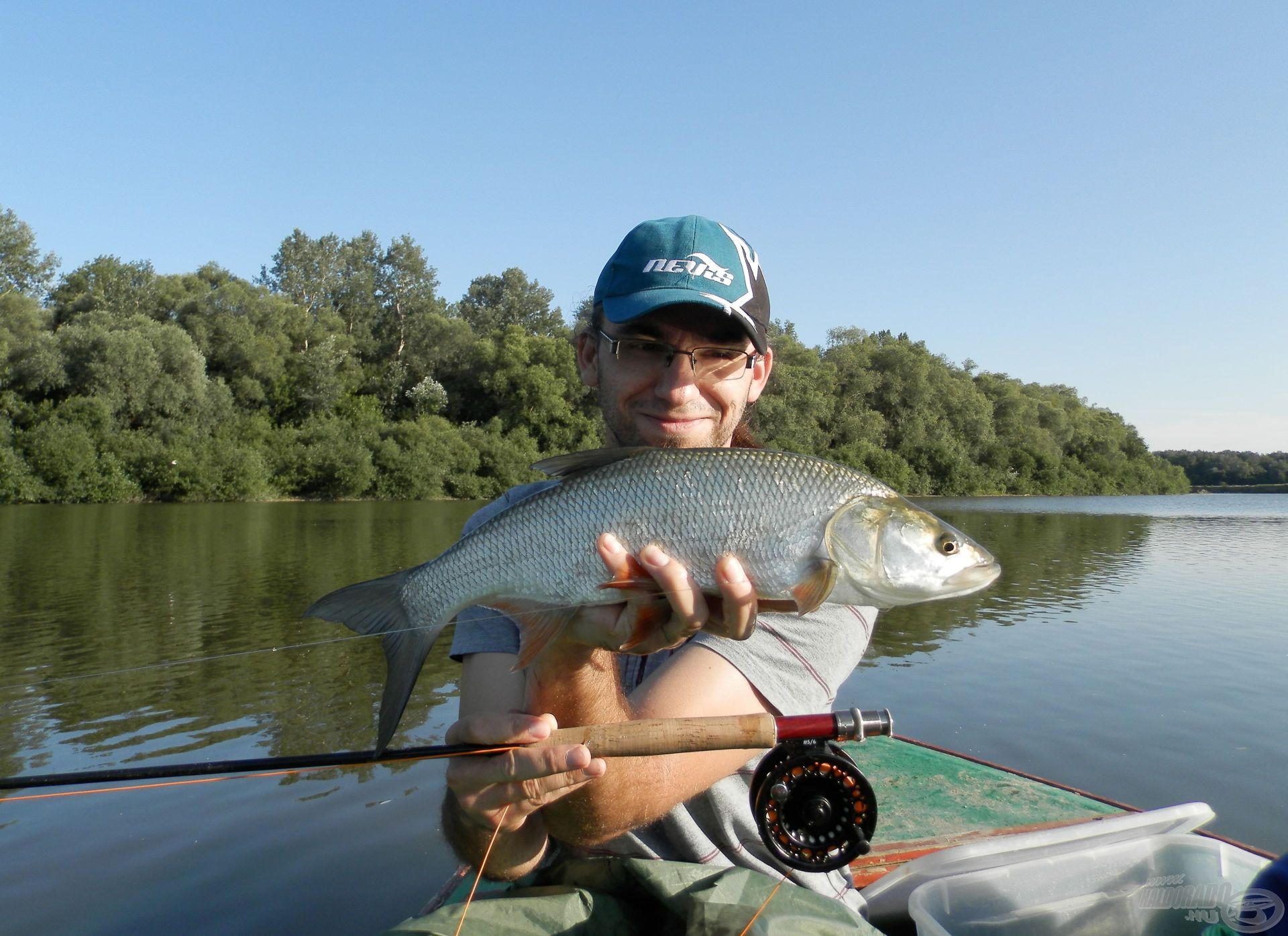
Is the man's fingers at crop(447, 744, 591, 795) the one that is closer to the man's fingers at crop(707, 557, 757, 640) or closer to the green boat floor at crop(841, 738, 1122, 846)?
the man's fingers at crop(707, 557, 757, 640)

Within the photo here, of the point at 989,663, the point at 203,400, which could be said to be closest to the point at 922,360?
the point at 203,400

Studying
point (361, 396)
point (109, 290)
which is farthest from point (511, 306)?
point (109, 290)

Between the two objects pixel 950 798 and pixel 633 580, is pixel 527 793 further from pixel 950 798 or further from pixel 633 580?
pixel 950 798

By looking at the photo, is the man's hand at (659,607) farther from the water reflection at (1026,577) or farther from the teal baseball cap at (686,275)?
the water reflection at (1026,577)

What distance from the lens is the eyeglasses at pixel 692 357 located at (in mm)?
2795

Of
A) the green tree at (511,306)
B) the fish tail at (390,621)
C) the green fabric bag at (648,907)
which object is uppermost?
the green tree at (511,306)

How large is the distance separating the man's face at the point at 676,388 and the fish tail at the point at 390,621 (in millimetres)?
893

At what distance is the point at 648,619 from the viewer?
6.92 ft

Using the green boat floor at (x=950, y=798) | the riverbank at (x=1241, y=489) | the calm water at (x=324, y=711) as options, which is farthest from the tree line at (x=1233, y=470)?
the green boat floor at (x=950, y=798)

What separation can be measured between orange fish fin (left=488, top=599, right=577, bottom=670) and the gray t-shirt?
29 centimetres

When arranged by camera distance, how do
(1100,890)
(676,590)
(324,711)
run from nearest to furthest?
(676,590)
(1100,890)
(324,711)

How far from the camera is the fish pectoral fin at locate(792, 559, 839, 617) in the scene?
218 cm

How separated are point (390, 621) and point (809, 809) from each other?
120cm

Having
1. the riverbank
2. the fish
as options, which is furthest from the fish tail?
the riverbank
